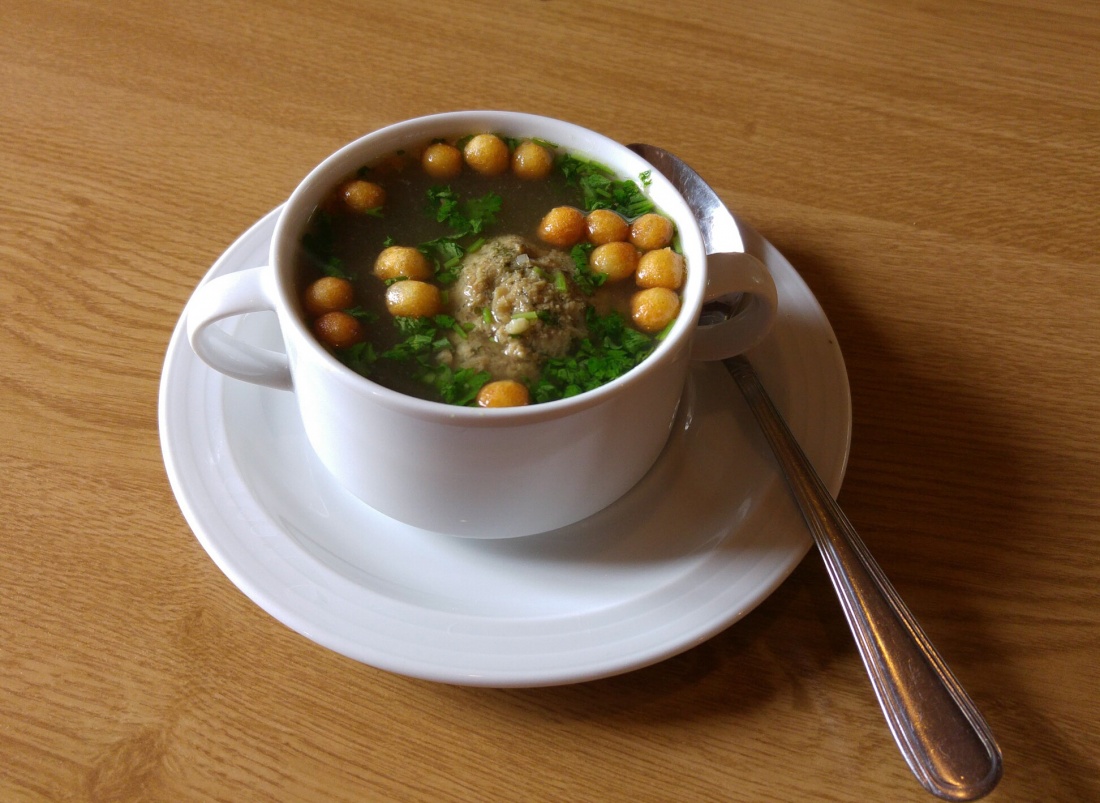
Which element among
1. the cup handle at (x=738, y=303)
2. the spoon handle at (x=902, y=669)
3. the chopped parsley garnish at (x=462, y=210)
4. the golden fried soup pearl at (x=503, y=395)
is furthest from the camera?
the chopped parsley garnish at (x=462, y=210)

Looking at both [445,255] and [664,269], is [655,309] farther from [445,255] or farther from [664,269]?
[445,255]

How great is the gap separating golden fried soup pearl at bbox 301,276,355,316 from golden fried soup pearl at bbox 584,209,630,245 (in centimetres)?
34

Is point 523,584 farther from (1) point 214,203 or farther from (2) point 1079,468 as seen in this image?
(1) point 214,203

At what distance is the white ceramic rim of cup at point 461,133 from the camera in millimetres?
924

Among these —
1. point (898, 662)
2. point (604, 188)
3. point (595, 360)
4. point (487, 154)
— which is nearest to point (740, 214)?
point (604, 188)

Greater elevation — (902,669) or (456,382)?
(456,382)

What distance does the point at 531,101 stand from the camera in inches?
72.7

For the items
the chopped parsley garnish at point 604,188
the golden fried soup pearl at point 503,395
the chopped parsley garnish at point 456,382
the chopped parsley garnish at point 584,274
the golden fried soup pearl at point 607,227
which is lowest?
the chopped parsley garnish at point 456,382

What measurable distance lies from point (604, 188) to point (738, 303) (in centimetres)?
28

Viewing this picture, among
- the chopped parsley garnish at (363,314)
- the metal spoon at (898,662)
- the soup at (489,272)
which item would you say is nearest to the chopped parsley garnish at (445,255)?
the soup at (489,272)

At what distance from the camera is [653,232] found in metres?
1.18

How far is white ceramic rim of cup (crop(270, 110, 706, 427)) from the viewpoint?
924 mm

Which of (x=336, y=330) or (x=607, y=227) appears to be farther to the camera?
(x=607, y=227)

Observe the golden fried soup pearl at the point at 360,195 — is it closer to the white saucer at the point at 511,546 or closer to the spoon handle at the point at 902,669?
the white saucer at the point at 511,546
